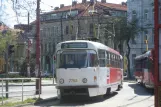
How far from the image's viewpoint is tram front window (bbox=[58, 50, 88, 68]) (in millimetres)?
19750

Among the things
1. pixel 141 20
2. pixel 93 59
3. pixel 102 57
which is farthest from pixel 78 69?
pixel 141 20

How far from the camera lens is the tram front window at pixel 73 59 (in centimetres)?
1975

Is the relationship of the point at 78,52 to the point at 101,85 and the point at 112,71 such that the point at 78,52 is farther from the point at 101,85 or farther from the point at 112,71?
the point at 112,71

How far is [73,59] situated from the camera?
19.8 m

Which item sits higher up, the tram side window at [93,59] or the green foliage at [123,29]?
the green foliage at [123,29]

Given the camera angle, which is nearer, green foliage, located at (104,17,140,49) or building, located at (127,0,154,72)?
green foliage, located at (104,17,140,49)

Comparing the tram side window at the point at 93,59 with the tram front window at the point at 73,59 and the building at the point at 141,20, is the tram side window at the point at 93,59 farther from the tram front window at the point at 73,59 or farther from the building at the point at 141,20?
the building at the point at 141,20

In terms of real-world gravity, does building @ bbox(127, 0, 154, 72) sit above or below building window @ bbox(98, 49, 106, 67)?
above

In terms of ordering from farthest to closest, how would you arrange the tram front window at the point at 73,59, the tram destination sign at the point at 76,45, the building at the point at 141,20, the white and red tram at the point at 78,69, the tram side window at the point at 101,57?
the building at the point at 141,20
the tram side window at the point at 101,57
the tram destination sign at the point at 76,45
the tram front window at the point at 73,59
the white and red tram at the point at 78,69

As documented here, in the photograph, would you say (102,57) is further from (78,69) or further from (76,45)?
(78,69)

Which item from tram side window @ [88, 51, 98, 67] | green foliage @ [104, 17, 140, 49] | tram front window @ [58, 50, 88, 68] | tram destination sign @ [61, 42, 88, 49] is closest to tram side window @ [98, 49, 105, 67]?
tram side window @ [88, 51, 98, 67]

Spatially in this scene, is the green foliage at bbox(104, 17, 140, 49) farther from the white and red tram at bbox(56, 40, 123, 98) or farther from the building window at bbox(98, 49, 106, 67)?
the white and red tram at bbox(56, 40, 123, 98)

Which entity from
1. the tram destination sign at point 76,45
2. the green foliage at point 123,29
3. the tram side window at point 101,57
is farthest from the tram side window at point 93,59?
the green foliage at point 123,29

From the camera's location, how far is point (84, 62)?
1977cm
